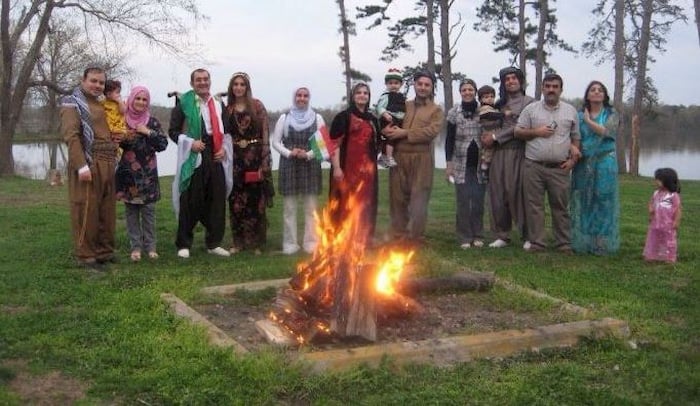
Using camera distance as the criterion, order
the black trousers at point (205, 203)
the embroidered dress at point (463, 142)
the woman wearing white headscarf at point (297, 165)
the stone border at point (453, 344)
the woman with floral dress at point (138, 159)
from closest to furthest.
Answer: the stone border at point (453, 344), the woman with floral dress at point (138, 159), the black trousers at point (205, 203), the woman wearing white headscarf at point (297, 165), the embroidered dress at point (463, 142)

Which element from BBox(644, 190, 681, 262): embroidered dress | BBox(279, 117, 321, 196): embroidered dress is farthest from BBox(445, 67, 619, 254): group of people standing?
BBox(279, 117, 321, 196): embroidered dress

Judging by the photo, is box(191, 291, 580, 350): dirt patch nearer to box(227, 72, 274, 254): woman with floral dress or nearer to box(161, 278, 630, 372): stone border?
box(161, 278, 630, 372): stone border

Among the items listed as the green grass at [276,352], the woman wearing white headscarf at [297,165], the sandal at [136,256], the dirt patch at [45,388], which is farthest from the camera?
the woman wearing white headscarf at [297,165]

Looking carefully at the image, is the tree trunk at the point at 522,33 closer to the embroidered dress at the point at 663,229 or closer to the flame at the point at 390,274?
the embroidered dress at the point at 663,229

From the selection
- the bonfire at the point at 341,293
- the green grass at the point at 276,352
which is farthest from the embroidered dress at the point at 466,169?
the bonfire at the point at 341,293

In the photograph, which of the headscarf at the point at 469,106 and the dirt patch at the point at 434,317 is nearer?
the dirt patch at the point at 434,317

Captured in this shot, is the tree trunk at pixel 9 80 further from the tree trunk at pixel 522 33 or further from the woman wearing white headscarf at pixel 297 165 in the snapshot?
the woman wearing white headscarf at pixel 297 165

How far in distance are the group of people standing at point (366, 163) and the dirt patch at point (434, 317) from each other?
6.07ft

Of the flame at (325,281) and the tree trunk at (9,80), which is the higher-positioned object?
the tree trunk at (9,80)

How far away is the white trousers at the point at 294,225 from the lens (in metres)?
8.06

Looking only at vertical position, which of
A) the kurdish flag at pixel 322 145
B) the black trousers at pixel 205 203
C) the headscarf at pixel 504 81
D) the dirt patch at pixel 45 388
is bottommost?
the dirt patch at pixel 45 388

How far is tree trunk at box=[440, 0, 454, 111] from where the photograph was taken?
2267 cm

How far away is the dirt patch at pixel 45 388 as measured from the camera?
3.82m

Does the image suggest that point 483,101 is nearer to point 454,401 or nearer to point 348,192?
point 348,192
